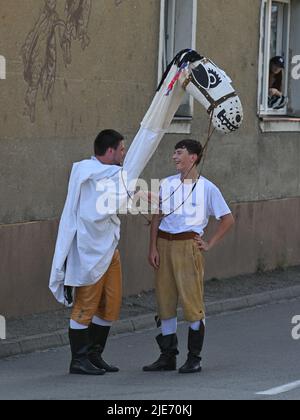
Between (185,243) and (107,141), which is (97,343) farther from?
(107,141)

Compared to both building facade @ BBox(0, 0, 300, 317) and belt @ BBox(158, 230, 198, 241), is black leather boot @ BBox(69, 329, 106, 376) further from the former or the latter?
building facade @ BBox(0, 0, 300, 317)

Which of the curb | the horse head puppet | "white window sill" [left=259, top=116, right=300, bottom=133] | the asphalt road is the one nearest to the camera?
the asphalt road

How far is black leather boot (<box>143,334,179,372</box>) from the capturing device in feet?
34.4

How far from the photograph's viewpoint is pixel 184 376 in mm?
10258

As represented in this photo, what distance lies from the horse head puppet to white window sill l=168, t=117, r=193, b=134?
207 inches

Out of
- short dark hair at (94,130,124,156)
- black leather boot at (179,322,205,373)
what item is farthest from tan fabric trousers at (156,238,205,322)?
short dark hair at (94,130,124,156)

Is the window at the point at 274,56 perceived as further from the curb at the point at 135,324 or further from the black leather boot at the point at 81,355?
the black leather boot at the point at 81,355

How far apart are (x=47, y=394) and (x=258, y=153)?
8565 millimetres

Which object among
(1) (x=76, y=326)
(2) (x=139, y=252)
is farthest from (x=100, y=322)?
(2) (x=139, y=252)

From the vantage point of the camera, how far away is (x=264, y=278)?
16938 mm

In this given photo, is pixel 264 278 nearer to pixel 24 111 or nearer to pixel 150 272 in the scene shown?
pixel 150 272

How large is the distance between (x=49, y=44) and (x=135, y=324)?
315cm

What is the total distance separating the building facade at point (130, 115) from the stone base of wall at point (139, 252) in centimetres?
2
